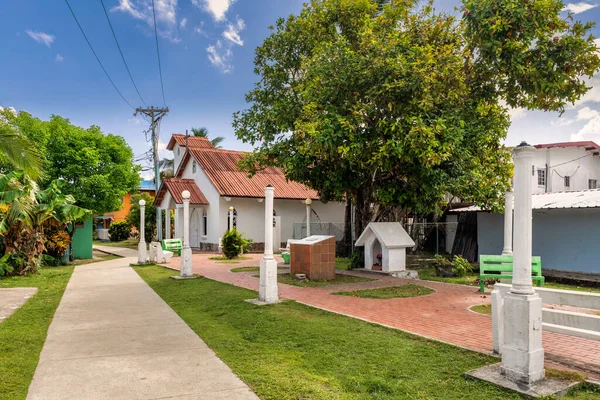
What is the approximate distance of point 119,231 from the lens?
41344 millimetres

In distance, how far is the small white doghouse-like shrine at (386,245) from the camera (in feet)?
45.6

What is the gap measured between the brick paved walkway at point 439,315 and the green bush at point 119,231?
1205 inches

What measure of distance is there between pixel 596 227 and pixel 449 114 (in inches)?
214

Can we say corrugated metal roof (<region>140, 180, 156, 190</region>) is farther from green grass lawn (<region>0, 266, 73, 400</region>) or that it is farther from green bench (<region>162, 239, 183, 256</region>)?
green grass lawn (<region>0, 266, 73, 400</region>)

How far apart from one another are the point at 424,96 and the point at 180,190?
1836cm

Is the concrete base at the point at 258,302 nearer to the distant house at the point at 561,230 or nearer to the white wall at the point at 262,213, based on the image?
the distant house at the point at 561,230

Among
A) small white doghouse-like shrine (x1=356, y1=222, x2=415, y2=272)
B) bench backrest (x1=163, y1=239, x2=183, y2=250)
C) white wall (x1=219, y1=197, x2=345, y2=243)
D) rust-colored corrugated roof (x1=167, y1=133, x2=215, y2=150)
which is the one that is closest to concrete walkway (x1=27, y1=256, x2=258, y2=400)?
small white doghouse-like shrine (x1=356, y1=222, x2=415, y2=272)

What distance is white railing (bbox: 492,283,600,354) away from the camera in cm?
486

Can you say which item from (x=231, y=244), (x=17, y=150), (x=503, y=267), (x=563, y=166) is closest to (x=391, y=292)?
(x=503, y=267)

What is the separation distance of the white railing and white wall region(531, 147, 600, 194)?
20361 millimetres

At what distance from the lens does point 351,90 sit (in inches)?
489

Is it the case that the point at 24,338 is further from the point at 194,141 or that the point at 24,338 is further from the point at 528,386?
the point at 194,141

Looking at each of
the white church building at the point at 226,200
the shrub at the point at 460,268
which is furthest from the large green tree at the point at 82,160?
the shrub at the point at 460,268

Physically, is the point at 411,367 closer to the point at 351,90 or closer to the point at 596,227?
the point at 351,90
